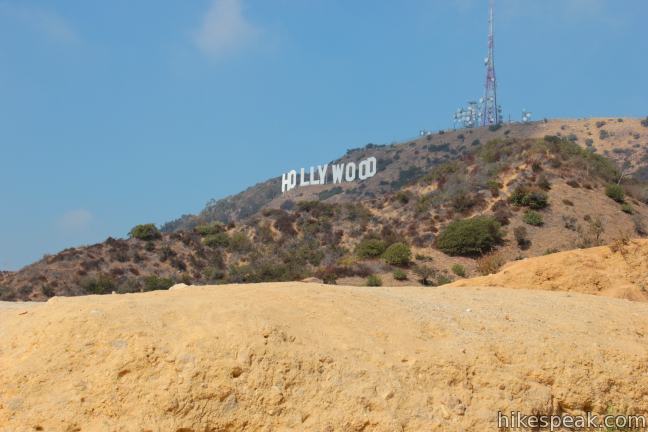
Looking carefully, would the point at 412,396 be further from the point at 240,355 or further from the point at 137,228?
the point at 137,228

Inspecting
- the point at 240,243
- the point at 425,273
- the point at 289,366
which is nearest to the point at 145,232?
the point at 240,243

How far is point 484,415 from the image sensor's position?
6.59 m

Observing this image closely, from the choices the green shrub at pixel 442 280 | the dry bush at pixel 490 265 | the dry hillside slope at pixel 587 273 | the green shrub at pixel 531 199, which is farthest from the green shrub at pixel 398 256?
the dry hillside slope at pixel 587 273

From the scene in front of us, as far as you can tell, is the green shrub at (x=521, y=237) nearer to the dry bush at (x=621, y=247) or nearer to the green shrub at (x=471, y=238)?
the green shrub at (x=471, y=238)

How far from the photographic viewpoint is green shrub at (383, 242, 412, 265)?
108 ft

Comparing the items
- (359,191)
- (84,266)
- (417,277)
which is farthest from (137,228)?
(359,191)

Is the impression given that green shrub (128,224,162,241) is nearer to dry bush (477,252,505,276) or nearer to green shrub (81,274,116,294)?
green shrub (81,274,116,294)

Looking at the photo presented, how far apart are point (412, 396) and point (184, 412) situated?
2.31 m

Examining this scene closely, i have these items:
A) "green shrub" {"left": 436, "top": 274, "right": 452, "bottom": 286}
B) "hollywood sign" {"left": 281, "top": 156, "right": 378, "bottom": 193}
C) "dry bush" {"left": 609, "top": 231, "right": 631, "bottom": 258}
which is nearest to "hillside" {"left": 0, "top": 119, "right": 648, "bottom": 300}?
"green shrub" {"left": 436, "top": 274, "right": 452, "bottom": 286}

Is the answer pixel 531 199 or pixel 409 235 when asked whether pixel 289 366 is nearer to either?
pixel 409 235

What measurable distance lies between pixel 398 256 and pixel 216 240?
670 inches

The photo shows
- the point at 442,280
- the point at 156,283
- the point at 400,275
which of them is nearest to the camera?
the point at 400,275

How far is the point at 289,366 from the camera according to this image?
6.52 m

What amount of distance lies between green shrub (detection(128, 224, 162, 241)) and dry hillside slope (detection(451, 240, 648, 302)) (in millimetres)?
31895
